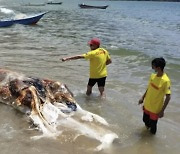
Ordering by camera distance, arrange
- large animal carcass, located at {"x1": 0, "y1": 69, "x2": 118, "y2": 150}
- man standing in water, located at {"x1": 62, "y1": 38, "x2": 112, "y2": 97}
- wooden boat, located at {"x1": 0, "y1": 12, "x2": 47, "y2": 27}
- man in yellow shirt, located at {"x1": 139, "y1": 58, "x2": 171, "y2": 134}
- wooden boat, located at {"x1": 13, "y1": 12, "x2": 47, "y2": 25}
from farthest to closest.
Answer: wooden boat, located at {"x1": 13, "y1": 12, "x2": 47, "y2": 25} < wooden boat, located at {"x1": 0, "y1": 12, "x2": 47, "y2": 27} < man standing in water, located at {"x1": 62, "y1": 38, "x2": 112, "y2": 97} < large animal carcass, located at {"x1": 0, "y1": 69, "x2": 118, "y2": 150} < man in yellow shirt, located at {"x1": 139, "y1": 58, "x2": 171, "y2": 134}

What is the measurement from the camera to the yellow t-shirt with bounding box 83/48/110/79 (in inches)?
319

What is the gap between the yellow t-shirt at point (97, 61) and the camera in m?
8.09

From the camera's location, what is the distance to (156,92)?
237 inches

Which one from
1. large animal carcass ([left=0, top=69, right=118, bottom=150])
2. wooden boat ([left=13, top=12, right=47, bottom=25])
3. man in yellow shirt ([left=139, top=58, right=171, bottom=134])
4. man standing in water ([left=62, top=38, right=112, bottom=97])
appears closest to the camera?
man in yellow shirt ([left=139, top=58, right=171, bottom=134])

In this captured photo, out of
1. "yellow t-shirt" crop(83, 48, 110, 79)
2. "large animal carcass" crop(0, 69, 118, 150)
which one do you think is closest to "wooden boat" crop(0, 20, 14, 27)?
"large animal carcass" crop(0, 69, 118, 150)

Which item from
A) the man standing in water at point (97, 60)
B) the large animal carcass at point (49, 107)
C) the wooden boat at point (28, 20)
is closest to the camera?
the large animal carcass at point (49, 107)

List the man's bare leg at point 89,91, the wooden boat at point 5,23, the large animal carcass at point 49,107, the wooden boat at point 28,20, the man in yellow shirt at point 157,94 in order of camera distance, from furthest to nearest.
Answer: the wooden boat at point 28,20, the wooden boat at point 5,23, the man's bare leg at point 89,91, the large animal carcass at point 49,107, the man in yellow shirt at point 157,94

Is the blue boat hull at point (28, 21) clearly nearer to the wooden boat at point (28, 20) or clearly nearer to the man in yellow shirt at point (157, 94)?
the wooden boat at point (28, 20)

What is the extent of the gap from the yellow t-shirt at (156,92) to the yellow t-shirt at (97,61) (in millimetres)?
2202

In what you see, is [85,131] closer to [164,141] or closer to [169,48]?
[164,141]

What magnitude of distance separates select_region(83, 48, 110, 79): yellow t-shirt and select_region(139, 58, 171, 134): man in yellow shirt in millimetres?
2092

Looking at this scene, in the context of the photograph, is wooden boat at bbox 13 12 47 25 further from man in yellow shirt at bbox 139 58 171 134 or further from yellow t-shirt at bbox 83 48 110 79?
man in yellow shirt at bbox 139 58 171 134

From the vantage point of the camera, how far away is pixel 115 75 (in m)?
11.5

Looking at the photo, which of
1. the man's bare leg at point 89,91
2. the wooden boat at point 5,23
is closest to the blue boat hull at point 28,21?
the wooden boat at point 5,23
